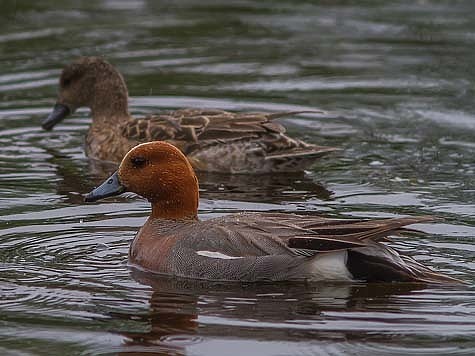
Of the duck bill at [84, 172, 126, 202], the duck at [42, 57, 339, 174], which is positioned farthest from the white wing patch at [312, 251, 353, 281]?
the duck at [42, 57, 339, 174]

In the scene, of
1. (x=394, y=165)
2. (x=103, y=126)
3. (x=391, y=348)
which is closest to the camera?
(x=391, y=348)

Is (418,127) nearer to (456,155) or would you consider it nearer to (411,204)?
(456,155)

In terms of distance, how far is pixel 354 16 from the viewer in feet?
60.1

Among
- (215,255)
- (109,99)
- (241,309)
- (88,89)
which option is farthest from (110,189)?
(88,89)

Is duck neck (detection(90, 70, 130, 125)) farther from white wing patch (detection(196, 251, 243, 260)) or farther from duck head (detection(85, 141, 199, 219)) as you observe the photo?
white wing patch (detection(196, 251, 243, 260))

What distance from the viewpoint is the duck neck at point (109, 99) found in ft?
43.4

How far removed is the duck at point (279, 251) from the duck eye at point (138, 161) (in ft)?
1.49

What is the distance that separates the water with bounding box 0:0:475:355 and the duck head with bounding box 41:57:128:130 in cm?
30

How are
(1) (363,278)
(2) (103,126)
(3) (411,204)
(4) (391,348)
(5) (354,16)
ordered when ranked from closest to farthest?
(4) (391,348)
(1) (363,278)
(3) (411,204)
(2) (103,126)
(5) (354,16)

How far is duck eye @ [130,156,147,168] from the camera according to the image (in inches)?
357

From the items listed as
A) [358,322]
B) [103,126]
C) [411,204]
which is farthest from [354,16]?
[358,322]

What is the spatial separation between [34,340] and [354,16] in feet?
38.0

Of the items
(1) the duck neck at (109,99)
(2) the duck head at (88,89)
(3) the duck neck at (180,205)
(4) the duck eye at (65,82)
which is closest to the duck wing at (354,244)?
(3) the duck neck at (180,205)

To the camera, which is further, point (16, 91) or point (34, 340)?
point (16, 91)
